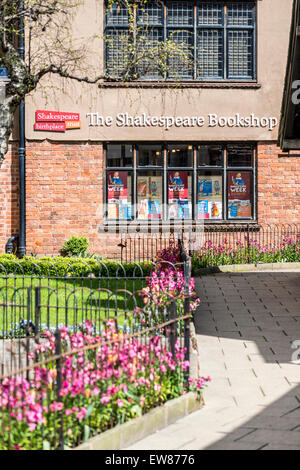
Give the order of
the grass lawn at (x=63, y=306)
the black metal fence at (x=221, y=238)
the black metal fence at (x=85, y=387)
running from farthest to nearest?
the black metal fence at (x=221, y=238) < the grass lawn at (x=63, y=306) < the black metal fence at (x=85, y=387)

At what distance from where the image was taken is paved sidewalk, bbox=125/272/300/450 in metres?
6.07

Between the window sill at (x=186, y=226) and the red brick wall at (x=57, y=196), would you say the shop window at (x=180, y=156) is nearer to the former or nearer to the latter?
the window sill at (x=186, y=226)

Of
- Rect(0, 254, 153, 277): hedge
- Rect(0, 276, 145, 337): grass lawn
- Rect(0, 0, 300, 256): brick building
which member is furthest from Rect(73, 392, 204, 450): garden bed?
Rect(0, 0, 300, 256): brick building

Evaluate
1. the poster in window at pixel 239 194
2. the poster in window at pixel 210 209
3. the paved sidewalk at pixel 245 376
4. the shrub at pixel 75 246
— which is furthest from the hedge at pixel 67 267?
the poster in window at pixel 239 194

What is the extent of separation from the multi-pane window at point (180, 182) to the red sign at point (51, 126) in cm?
146

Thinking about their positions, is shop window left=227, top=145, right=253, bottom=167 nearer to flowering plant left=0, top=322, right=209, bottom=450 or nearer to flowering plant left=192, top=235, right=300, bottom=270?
flowering plant left=192, top=235, right=300, bottom=270

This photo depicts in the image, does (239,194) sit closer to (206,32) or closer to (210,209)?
(210,209)

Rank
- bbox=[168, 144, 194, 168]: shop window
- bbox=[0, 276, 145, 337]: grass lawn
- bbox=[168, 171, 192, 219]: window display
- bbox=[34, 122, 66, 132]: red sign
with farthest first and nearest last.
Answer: bbox=[168, 171, 192, 219]: window display → bbox=[168, 144, 194, 168]: shop window → bbox=[34, 122, 66, 132]: red sign → bbox=[0, 276, 145, 337]: grass lawn

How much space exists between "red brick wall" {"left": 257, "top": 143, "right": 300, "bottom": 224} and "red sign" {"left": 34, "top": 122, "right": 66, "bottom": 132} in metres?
5.54

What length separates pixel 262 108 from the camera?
67.5 ft

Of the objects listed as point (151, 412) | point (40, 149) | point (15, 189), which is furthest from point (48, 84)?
point (151, 412)

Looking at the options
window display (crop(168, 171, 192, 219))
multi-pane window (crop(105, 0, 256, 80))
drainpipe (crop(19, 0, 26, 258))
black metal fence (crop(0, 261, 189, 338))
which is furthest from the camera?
window display (crop(168, 171, 192, 219))

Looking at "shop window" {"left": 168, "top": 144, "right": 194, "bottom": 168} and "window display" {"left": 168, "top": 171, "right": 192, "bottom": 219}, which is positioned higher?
"shop window" {"left": 168, "top": 144, "right": 194, "bottom": 168}

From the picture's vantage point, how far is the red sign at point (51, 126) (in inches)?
791
